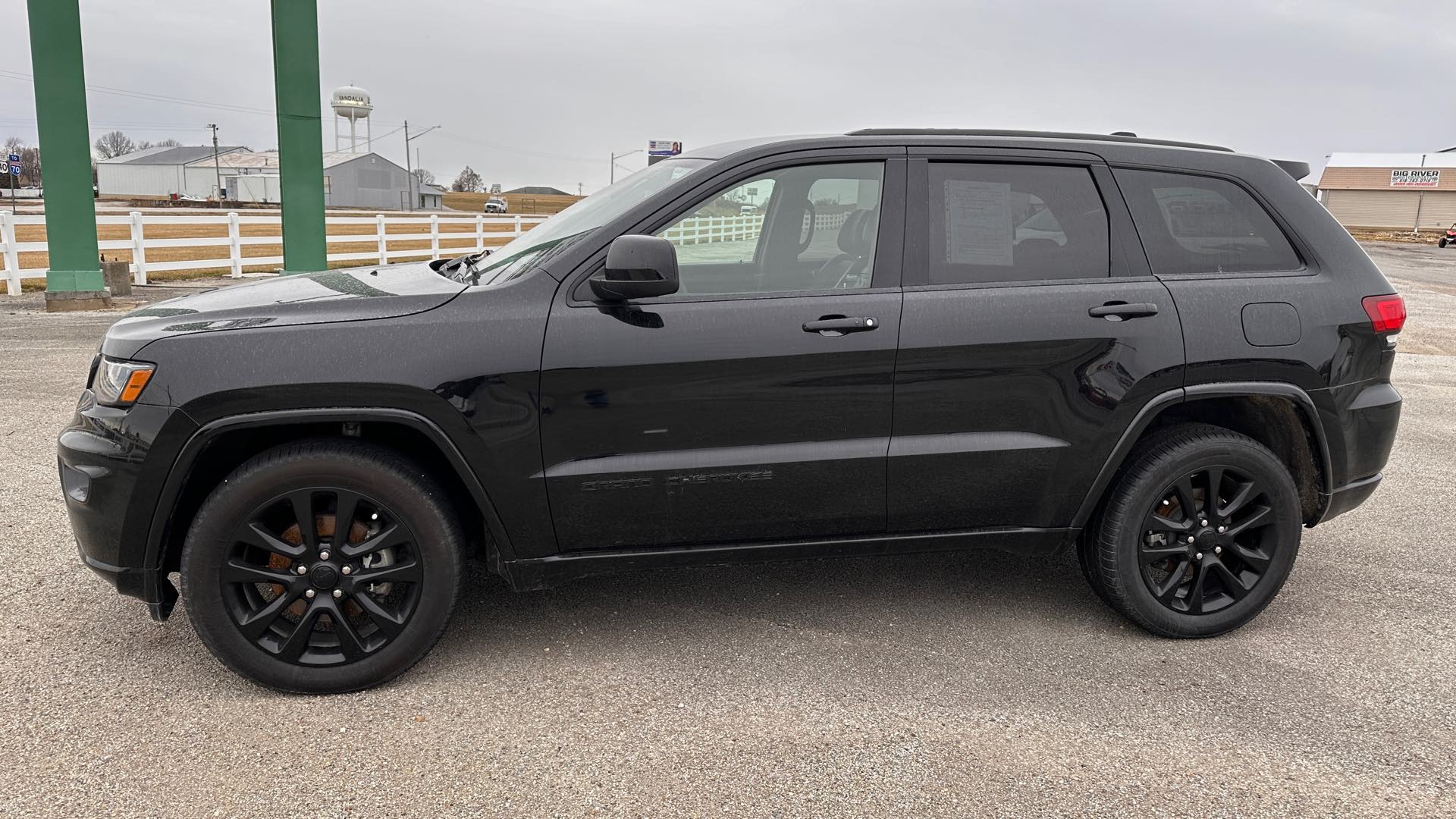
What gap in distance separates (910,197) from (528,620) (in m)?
2.05

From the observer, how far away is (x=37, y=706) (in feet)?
10.5

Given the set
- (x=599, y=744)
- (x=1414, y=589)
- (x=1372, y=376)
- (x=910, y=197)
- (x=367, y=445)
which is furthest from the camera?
(x=1414, y=589)

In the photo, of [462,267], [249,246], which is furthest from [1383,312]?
[249,246]

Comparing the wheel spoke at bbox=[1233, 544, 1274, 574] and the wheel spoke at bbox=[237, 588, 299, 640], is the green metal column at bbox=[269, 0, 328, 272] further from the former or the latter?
the wheel spoke at bbox=[1233, 544, 1274, 574]

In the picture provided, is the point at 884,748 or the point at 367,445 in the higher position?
the point at 367,445

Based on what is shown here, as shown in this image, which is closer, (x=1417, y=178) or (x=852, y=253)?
(x=852, y=253)

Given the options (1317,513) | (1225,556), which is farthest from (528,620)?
(1317,513)

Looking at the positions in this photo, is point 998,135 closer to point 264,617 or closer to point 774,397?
point 774,397

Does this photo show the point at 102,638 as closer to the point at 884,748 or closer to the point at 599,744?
the point at 599,744

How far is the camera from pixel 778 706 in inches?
130

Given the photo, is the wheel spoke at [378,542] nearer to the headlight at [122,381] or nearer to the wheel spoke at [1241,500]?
the headlight at [122,381]

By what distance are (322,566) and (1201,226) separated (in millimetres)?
3215

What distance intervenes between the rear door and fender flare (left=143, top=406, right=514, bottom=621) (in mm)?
1388

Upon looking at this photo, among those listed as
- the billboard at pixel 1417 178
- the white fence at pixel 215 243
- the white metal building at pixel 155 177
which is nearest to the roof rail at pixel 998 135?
the white fence at pixel 215 243
